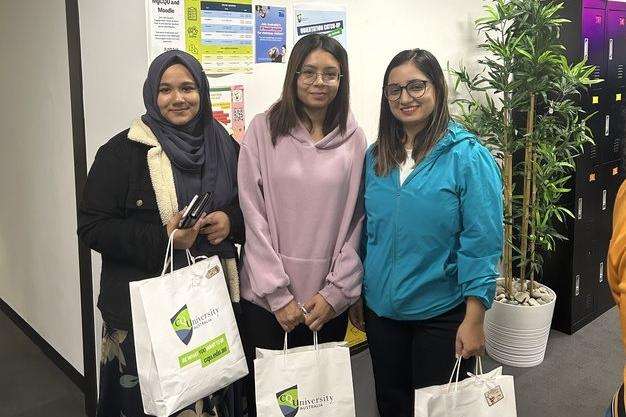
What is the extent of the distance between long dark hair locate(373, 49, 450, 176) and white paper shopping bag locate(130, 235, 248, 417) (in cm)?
57

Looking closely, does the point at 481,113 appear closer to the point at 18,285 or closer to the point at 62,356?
the point at 62,356

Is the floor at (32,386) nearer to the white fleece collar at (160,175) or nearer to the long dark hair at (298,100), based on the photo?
the white fleece collar at (160,175)

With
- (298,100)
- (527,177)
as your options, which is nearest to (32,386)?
(298,100)

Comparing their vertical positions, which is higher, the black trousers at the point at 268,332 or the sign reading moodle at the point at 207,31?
the sign reading moodle at the point at 207,31

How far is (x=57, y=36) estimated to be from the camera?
240 cm

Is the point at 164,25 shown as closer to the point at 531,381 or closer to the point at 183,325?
the point at 183,325

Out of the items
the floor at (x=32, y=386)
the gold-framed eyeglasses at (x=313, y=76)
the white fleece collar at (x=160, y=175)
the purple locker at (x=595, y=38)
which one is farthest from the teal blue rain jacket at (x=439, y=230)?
the purple locker at (x=595, y=38)

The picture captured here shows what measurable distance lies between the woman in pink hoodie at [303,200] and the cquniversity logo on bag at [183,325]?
0.72ft

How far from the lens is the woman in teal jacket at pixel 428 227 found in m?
1.55

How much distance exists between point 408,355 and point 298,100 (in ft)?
2.72

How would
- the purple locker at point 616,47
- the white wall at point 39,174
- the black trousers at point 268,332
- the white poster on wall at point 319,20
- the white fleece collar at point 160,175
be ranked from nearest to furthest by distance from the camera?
the white fleece collar at point 160,175 < the black trousers at point 268,332 < the white wall at point 39,174 < the white poster on wall at point 319,20 < the purple locker at point 616,47

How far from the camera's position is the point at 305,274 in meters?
1.64

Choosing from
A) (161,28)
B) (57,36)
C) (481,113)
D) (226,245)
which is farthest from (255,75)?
(481,113)

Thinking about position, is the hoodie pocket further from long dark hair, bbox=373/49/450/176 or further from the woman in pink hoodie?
long dark hair, bbox=373/49/450/176
